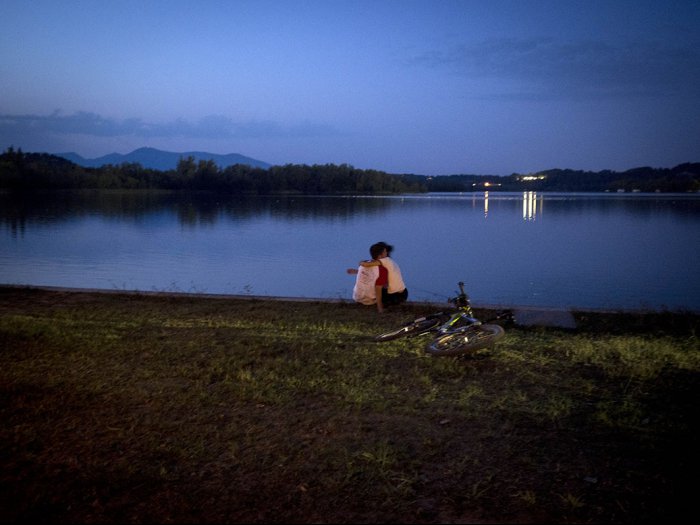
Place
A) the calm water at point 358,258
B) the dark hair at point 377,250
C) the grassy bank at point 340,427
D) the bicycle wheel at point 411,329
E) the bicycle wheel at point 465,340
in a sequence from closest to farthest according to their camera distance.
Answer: the grassy bank at point 340,427, the bicycle wheel at point 465,340, the bicycle wheel at point 411,329, the dark hair at point 377,250, the calm water at point 358,258

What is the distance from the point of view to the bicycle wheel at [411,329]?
8.05m

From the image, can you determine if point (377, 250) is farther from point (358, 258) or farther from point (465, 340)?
point (358, 258)

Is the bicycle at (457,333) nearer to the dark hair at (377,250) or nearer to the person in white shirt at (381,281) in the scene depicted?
the person in white shirt at (381,281)

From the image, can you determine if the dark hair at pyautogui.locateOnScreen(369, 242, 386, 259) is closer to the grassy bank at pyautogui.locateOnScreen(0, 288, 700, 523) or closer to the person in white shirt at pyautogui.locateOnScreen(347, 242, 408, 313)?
the person in white shirt at pyautogui.locateOnScreen(347, 242, 408, 313)

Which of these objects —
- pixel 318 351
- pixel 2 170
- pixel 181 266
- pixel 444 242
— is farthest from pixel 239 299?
pixel 2 170

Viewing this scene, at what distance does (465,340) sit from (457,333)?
5.3 inches

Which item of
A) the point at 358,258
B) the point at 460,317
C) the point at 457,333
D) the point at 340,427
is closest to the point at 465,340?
the point at 457,333

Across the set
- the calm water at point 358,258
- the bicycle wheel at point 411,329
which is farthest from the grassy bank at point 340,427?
the calm water at point 358,258

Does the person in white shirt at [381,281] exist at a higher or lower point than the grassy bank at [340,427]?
higher

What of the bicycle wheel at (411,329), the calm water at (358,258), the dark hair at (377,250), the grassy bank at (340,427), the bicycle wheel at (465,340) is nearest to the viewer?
the grassy bank at (340,427)

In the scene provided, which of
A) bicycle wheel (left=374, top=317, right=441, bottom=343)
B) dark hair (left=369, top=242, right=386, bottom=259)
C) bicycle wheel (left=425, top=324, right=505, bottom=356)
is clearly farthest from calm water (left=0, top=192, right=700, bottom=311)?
bicycle wheel (left=425, top=324, right=505, bottom=356)

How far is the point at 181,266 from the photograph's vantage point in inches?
1072

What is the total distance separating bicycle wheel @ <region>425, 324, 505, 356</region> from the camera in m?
6.97

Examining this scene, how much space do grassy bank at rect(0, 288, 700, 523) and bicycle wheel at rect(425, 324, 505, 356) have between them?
0.61 feet
